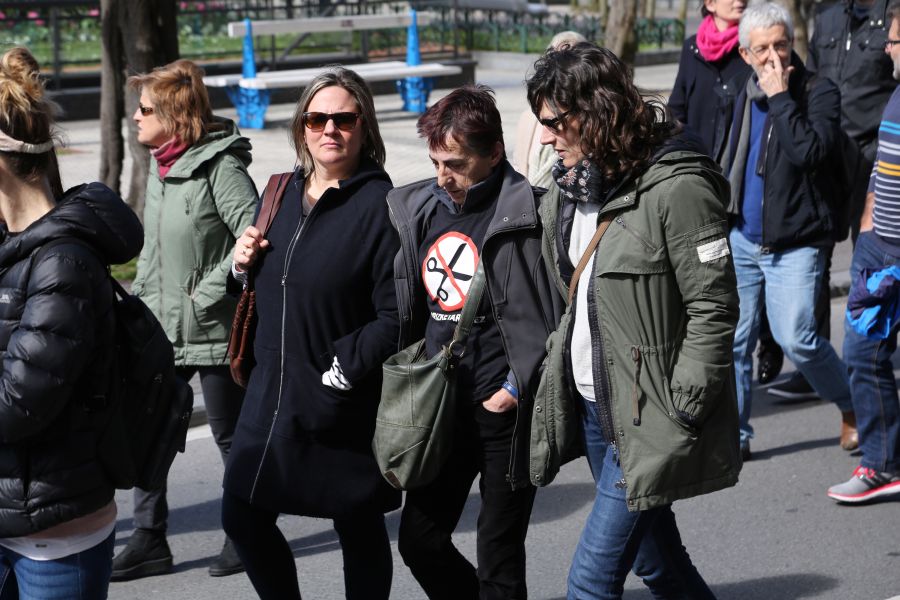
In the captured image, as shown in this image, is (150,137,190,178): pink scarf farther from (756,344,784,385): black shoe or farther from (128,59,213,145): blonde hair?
(756,344,784,385): black shoe

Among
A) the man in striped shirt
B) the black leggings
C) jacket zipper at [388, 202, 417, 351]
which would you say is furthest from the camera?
the man in striped shirt

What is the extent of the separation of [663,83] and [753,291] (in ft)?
54.1

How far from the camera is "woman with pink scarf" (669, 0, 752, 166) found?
6.14 meters

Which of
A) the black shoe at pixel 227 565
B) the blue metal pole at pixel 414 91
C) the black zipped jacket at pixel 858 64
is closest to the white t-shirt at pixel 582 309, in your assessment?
the black shoe at pixel 227 565

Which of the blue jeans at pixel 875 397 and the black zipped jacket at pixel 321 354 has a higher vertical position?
the black zipped jacket at pixel 321 354

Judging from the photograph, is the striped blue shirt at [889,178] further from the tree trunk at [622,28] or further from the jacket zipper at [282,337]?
the tree trunk at [622,28]

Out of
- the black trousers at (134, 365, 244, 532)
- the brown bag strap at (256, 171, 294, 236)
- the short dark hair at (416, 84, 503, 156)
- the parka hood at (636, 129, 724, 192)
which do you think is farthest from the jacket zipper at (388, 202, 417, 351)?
the black trousers at (134, 365, 244, 532)

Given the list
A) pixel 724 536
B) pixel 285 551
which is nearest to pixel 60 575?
pixel 285 551

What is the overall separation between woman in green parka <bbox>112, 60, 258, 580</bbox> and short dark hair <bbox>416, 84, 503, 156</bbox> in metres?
1.27

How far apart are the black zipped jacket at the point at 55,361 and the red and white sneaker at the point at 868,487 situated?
136 inches

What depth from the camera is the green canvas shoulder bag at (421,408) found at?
3.62 m

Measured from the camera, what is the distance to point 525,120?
567 centimetres

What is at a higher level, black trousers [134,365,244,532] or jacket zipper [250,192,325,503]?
jacket zipper [250,192,325,503]

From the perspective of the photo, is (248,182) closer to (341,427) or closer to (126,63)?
(341,427)
